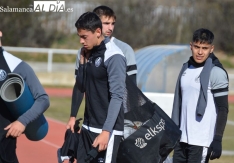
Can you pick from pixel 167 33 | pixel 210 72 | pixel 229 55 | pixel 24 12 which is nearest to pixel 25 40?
pixel 24 12

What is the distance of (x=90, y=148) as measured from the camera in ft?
16.4

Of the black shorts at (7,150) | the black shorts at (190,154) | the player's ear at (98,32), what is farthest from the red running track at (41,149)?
the player's ear at (98,32)

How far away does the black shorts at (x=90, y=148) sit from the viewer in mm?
4914

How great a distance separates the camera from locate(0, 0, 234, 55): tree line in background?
30922mm

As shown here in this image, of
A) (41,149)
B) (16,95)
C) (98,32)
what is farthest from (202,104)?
(41,149)

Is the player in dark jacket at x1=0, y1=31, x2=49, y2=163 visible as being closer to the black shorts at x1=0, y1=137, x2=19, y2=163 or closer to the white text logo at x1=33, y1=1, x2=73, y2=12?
the black shorts at x1=0, y1=137, x2=19, y2=163

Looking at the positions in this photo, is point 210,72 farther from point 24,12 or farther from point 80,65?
point 24,12

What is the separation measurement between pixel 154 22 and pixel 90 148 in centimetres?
2719

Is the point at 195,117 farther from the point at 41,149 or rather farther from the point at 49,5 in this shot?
the point at 49,5

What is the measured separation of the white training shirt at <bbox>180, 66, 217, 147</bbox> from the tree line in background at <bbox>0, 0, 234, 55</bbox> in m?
25.1

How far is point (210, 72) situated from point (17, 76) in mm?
2045

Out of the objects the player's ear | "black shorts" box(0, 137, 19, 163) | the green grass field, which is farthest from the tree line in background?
"black shorts" box(0, 137, 19, 163)

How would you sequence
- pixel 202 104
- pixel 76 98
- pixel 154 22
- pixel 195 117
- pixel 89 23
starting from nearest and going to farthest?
pixel 89 23 → pixel 76 98 → pixel 202 104 → pixel 195 117 → pixel 154 22

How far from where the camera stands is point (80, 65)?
16.7 feet
